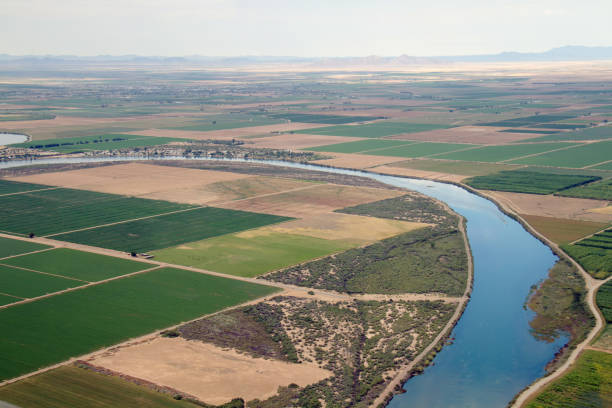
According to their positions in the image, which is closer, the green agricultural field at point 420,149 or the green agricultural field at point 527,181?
the green agricultural field at point 527,181

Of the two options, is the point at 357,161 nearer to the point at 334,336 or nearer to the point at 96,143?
the point at 96,143

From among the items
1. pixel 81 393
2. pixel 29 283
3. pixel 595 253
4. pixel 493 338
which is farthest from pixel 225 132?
pixel 81 393

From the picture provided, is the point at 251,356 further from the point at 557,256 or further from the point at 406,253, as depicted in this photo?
the point at 557,256

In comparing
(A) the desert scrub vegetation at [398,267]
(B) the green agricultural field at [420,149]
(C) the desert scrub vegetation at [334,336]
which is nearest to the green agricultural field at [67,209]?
(A) the desert scrub vegetation at [398,267]

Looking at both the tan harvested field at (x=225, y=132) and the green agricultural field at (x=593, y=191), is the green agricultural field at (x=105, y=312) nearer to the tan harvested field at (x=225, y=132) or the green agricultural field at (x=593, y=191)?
the green agricultural field at (x=593, y=191)

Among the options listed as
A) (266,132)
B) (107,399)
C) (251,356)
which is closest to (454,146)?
(266,132)

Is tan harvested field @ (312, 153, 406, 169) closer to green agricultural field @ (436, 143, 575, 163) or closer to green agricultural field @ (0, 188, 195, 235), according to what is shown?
green agricultural field @ (436, 143, 575, 163)
